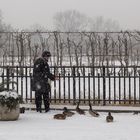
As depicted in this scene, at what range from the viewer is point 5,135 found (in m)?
9.84

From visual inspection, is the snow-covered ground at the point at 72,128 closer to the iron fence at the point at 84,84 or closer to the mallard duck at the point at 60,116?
the mallard duck at the point at 60,116

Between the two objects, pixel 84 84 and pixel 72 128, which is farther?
pixel 84 84

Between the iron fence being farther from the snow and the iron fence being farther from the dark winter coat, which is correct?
the dark winter coat

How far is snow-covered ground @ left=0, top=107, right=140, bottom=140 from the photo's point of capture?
31.9ft

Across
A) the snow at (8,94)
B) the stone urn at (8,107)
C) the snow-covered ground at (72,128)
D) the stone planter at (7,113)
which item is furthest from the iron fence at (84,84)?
the snow-covered ground at (72,128)

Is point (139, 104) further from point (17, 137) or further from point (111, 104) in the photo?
point (17, 137)

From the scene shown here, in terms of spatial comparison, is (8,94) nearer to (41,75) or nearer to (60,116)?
(60,116)

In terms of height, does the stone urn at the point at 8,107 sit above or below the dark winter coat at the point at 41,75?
below

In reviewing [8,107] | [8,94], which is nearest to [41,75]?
[8,94]

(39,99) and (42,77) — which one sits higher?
(42,77)

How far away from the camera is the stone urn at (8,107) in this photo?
11789 millimetres

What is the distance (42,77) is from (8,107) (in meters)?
1.89

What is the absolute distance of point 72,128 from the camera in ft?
35.3

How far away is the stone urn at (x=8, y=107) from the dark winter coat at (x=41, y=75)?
1.50 m
